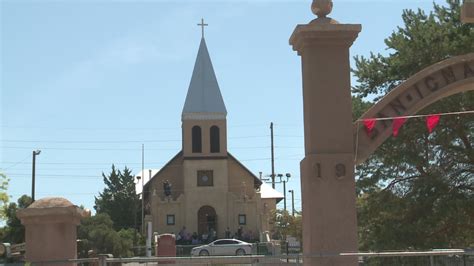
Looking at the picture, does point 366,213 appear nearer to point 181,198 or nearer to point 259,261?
point 259,261

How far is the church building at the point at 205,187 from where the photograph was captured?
68.2 m

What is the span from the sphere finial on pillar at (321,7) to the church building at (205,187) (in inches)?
2201

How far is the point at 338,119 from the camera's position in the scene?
37.9ft

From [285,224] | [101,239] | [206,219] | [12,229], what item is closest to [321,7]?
[12,229]

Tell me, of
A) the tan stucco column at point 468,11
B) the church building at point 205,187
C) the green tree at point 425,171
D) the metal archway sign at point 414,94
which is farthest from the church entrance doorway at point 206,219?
the tan stucco column at point 468,11

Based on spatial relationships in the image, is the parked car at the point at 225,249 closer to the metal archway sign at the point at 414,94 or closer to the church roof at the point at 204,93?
the church roof at the point at 204,93

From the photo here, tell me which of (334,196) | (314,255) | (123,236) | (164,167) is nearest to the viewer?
(314,255)

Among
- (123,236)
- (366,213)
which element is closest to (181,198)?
(123,236)

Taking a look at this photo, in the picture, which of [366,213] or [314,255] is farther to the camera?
[366,213]

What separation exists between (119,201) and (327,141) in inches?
2460

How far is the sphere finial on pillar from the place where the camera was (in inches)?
463

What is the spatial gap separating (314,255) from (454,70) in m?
4.33

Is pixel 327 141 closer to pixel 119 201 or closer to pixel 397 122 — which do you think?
pixel 397 122

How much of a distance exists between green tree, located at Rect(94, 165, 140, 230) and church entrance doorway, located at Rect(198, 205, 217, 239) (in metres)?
6.37
